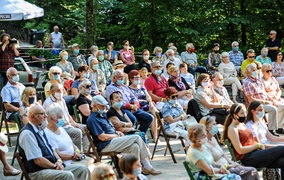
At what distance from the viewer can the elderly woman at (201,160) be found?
8.66 meters

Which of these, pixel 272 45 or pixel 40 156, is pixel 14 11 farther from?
pixel 40 156

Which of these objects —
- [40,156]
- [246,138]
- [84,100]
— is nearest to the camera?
[40,156]

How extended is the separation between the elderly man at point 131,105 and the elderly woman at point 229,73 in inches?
192

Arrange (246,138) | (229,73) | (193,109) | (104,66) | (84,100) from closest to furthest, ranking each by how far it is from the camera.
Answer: (246,138) → (84,100) → (193,109) → (104,66) → (229,73)

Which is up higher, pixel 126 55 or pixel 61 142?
pixel 126 55

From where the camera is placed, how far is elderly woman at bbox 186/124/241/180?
8.66 metres

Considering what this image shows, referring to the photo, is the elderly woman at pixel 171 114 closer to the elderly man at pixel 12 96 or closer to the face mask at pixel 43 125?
→ the elderly man at pixel 12 96

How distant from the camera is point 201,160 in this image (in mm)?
8656

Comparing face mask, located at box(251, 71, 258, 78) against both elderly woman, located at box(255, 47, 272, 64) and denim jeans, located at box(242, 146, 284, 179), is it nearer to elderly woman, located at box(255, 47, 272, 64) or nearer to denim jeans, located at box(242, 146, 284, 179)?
elderly woman, located at box(255, 47, 272, 64)

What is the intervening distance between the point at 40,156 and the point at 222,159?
231 cm

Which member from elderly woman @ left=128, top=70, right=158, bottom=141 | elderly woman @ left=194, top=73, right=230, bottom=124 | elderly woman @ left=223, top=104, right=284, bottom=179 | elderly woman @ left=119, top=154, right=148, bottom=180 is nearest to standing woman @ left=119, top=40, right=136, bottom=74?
elderly woman @ left=128, top=70, right=158, bottom=141

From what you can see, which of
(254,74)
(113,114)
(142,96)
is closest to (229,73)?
(254,74)

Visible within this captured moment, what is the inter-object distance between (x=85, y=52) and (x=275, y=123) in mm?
7852

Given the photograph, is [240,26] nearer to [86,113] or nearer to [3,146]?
[86,113]
